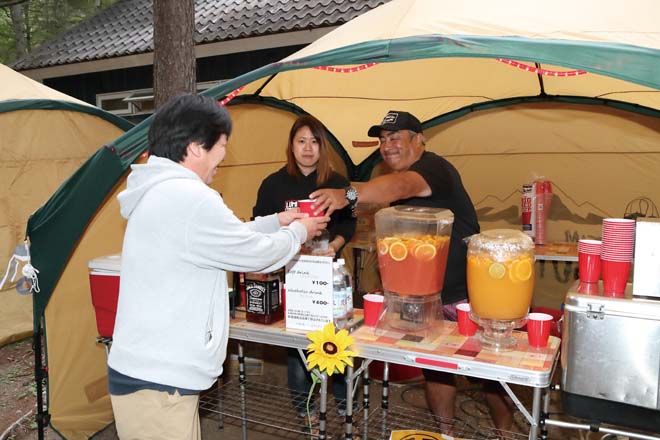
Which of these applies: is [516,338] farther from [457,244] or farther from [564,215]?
[564,215]

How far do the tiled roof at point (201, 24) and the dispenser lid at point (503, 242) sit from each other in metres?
5.51

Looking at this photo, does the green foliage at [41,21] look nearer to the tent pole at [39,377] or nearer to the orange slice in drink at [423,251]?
the tent pole at [39,377]

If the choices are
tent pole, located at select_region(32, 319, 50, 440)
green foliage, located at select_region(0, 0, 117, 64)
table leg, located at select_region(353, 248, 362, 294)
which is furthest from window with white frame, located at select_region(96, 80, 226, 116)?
tent pole, located at select_region(32, 319, 50, 440)

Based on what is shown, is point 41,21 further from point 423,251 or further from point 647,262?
point 647,262

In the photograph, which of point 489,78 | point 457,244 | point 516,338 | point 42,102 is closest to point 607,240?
point 516,338

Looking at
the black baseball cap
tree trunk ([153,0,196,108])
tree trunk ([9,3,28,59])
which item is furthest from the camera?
tree trunk ([9,3,28,59])

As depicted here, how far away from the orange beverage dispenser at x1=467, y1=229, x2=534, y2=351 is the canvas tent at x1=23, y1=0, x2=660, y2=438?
763 millimetres

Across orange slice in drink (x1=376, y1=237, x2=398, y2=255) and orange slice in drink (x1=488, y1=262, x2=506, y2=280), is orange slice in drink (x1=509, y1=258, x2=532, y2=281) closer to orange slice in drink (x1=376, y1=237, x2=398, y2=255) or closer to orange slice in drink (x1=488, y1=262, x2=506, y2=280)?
orange slice in drink (x1=488, y1=262, x2=506, y2=280)

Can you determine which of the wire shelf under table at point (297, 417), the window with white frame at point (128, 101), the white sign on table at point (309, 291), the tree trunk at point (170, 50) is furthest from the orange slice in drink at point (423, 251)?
the window with white frame at point (128, 101)

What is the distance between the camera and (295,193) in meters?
3.70

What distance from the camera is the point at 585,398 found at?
6.65 feet

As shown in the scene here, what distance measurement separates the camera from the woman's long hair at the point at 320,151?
361cm

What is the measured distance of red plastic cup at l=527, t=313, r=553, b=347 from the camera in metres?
2.25

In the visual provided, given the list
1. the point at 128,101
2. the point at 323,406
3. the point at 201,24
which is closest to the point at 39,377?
the point at 323,406
